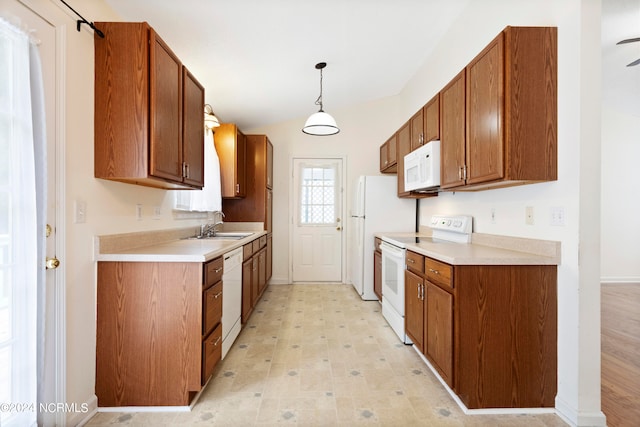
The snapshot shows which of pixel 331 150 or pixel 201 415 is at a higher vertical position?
pixel 331 150

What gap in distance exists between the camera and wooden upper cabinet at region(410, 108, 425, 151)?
9.47 feet

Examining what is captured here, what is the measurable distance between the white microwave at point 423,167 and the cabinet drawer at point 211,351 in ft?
6.92

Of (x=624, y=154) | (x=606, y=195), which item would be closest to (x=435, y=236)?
(x=606, y=195)

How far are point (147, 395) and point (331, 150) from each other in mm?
3879

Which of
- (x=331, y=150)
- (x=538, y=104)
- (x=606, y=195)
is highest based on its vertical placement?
(x=331, y=150)

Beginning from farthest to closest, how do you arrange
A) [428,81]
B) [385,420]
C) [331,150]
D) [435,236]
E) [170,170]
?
1. [331,150]
2. [428,81]
3. [435,236]
4. [170,170]
5. [385,420]

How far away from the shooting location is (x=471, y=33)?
260 centimetres

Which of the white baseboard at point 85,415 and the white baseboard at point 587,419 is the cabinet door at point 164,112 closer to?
the white baseboard at point 85,415

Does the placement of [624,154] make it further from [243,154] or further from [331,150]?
[243,154]

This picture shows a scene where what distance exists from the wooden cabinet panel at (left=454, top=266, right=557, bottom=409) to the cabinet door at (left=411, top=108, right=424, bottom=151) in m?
1.64

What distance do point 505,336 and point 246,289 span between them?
2.19 metres

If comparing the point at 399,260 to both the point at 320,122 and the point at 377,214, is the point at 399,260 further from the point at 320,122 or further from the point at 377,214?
the point at 320,122

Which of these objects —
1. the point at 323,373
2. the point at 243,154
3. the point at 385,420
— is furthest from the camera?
the point at 243,154

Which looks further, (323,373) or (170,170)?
(323,373)
